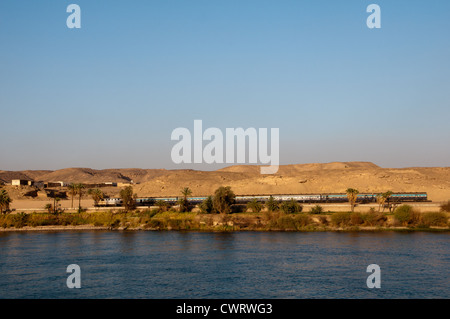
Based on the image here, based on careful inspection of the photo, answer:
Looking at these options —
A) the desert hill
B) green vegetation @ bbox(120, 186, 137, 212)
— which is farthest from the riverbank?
the desert hill

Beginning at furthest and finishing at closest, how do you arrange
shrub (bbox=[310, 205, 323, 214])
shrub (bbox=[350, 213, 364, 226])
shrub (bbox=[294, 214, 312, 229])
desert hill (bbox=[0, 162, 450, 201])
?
desert hill (bbox=[0, 162, 450, 201]) → shrub (bbox=[310, 205, 323, 214]) → shrub (bbox=[294, 214, 312, 229]) → shrub (bbox=[350, 213, 364, 226])

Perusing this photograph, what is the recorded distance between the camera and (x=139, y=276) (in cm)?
3556

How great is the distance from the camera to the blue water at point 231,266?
101ft

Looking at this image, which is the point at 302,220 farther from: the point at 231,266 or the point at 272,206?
the point at 231,266

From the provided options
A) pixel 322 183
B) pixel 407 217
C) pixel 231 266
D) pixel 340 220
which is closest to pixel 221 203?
pixel 340 220

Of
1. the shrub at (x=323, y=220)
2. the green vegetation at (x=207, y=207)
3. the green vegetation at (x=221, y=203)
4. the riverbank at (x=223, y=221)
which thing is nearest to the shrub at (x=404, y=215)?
the riverbank at (x=223, y=221)

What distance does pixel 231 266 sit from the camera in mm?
38812

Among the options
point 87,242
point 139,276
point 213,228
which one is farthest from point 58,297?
point 213,228

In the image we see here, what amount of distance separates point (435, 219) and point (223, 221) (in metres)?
30.4

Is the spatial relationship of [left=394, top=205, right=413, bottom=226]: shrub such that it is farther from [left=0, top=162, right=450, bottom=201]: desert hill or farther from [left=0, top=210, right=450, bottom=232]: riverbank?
[left=0, top=162, right=450, bottom=201]: desert hill

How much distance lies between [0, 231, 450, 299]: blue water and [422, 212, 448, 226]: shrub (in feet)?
22.0

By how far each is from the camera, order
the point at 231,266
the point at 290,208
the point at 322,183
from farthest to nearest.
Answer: the point at 322,183 → the point at 290,208 → the point at 231,266

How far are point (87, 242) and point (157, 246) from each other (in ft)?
33.8

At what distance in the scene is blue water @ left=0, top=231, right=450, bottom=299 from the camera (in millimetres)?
30891
